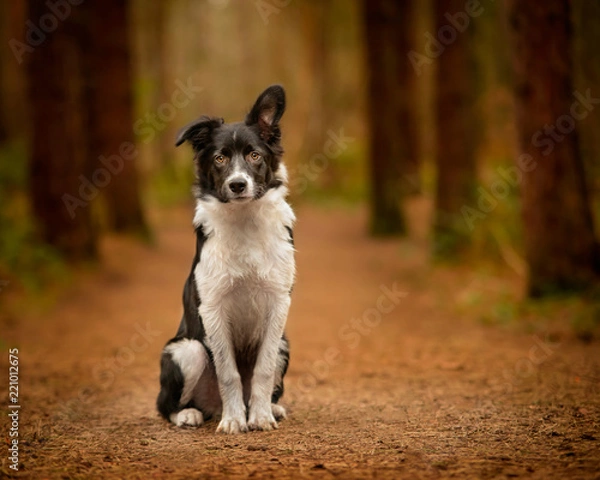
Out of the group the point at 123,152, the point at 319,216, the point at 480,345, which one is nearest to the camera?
the point at 480,345

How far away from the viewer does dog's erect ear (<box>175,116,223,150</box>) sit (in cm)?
553

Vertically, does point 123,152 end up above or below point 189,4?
below

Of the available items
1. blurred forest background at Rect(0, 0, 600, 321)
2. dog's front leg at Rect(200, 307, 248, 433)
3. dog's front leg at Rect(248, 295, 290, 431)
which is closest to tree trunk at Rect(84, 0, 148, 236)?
blurred forest background at Rect(0, 0, 600, 321)

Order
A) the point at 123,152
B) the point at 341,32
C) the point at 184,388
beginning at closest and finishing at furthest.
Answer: the point at 184,388 → the point at 123,152 → the point at 341,32

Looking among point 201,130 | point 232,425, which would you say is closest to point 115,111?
point 201,130

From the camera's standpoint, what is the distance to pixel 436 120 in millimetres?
15328

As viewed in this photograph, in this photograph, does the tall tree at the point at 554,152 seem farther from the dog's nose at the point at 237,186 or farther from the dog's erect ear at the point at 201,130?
the dog's nose at the point at 237,186

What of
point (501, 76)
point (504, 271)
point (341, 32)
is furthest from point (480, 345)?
Answer: point (341, 32)

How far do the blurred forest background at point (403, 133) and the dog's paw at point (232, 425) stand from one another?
5839 mm

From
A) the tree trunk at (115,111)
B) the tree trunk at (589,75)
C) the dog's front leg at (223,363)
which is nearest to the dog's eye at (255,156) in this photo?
the dog's front leg at (223,363)

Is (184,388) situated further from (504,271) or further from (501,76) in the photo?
(501,76)

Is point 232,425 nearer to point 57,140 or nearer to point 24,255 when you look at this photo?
point 24,255

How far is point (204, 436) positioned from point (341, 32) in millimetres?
28567

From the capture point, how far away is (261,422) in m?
5.48
